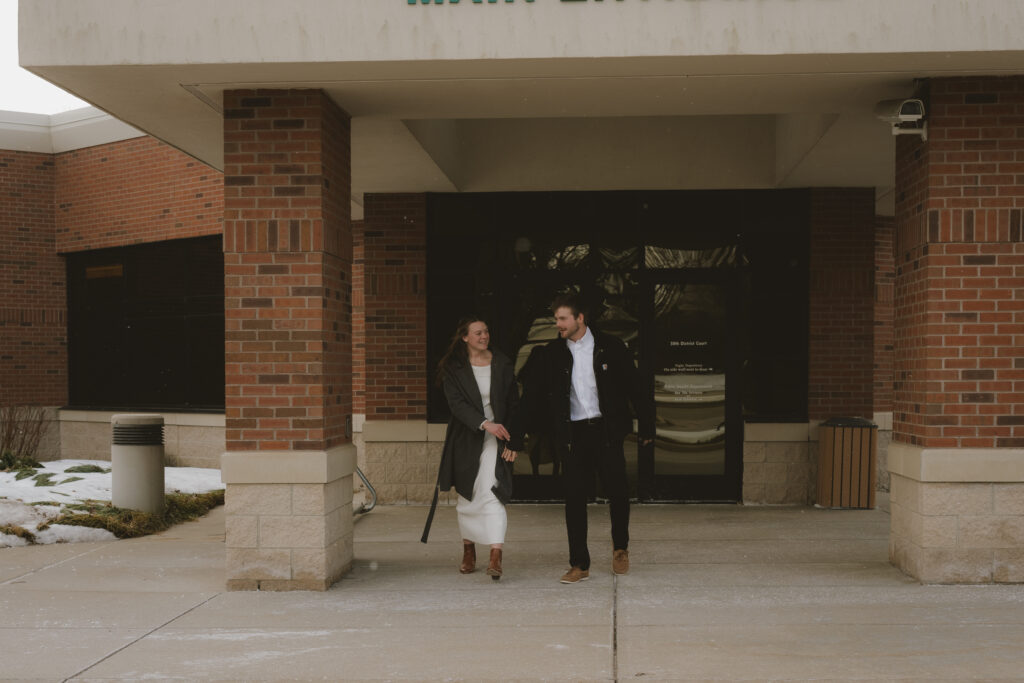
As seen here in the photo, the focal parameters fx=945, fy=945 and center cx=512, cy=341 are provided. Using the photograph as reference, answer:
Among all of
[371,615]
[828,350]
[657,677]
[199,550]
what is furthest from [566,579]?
[828,350]

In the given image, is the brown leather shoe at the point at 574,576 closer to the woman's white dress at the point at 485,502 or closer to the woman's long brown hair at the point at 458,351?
the woman's white dress at the point at 485,502

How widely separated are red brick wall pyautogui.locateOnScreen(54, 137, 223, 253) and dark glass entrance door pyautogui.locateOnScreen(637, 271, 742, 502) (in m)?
6.50

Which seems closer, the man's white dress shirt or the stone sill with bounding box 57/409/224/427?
the man's white dress shirt

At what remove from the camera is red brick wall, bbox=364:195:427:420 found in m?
10.6

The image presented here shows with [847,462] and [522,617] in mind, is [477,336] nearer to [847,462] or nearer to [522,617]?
[522,617]

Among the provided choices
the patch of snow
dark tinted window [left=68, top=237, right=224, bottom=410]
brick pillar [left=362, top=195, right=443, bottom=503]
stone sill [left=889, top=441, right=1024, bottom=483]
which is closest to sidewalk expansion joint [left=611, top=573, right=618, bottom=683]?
stone sill [left=889, top=441, right=1024, bottom=483]

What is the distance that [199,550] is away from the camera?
26.8ft

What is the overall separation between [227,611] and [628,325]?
5626 mm

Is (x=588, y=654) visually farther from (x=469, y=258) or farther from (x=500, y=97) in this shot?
(x=469, y=258)

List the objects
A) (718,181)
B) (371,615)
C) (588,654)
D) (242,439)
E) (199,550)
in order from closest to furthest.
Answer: (588,654) < (371,615) < (242,439) < (199,550) < (718,181)

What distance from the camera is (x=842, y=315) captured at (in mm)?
10266

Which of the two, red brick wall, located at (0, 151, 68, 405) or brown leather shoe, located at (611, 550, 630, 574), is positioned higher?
red brick wall, located at (0, 151, 68, 405)

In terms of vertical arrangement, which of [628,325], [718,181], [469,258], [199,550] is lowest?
[199,550]

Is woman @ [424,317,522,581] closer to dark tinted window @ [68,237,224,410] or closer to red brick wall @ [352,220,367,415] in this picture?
red brick wall @ [352,220,367,415]
